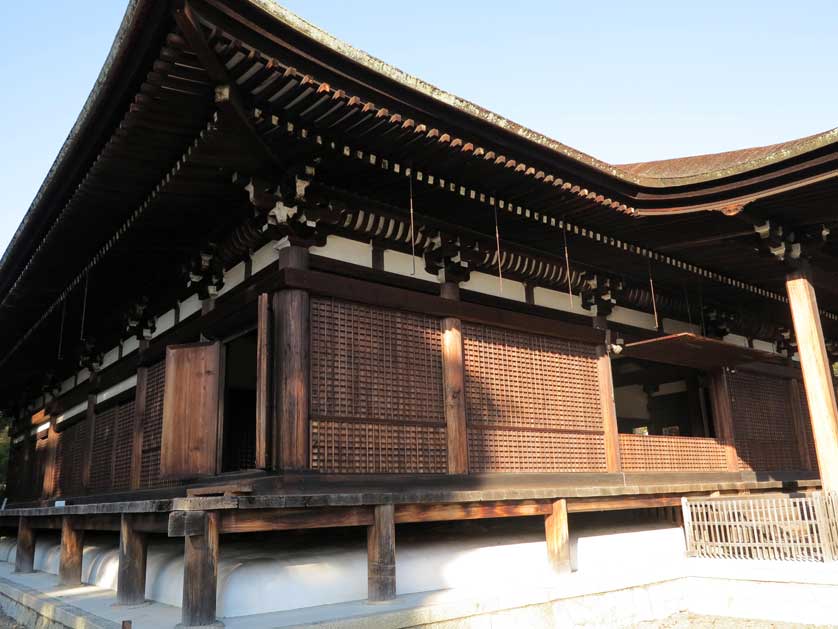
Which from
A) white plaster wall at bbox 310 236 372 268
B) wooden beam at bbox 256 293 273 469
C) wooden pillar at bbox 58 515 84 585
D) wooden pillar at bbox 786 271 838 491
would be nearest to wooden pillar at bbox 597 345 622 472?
wooden pillar at bbox 786 271 838 491

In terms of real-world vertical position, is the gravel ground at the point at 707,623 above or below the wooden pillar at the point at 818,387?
below

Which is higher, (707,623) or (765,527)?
(765,527)

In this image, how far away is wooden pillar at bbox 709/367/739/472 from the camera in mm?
10562

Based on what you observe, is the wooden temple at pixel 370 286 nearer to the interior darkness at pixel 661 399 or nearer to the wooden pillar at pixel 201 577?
the wooden pillar at pixel 201 577

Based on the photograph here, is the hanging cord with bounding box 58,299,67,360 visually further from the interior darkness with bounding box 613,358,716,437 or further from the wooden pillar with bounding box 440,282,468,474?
the interior darkness with bounding box 613,358,716,437

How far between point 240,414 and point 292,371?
7436mm

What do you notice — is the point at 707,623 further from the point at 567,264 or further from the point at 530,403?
the point at 567,264

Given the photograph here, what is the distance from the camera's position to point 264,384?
6227 mm

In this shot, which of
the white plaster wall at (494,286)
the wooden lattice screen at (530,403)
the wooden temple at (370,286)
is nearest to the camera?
the wooden temple at (370,286)

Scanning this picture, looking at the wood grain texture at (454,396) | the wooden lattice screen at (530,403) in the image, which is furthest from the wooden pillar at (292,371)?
the wooden lattice screen at (530,403)

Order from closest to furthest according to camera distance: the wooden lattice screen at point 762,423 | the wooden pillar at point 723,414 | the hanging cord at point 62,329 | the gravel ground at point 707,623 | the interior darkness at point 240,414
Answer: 1. the gravel ground at point 707,623
2. the hanging cord at point 62,329
3. the wooden pillar at point 723,414
4. the wooden lattice screen at point 762,423
5. the interior darkness at point 240,414

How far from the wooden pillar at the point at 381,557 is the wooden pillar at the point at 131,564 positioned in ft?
6.72

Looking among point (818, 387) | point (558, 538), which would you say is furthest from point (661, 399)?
point (558, 538)

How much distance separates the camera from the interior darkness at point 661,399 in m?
11.5
